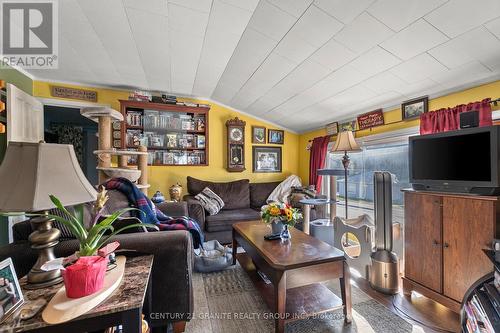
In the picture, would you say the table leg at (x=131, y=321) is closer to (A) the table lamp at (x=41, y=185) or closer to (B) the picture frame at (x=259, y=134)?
(A) the table lamp at (x=41, y=185)

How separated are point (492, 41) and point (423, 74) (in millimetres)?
441

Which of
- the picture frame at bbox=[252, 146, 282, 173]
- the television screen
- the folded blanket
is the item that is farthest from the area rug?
the picture frame at bbox=[252, 146, 282, 173]

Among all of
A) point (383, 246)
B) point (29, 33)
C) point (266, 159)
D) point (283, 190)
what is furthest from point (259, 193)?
point (29, 33)

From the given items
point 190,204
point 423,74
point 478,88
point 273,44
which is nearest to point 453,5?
point 423,74

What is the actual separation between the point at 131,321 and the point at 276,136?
11.8 ft

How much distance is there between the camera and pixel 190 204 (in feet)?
9.25

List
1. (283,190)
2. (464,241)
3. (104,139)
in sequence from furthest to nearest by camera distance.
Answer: (283,190) < (104,139) < (464,241)

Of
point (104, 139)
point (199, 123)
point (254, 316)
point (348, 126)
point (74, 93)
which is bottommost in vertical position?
point (254, 316)

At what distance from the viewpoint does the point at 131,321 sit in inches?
28.6

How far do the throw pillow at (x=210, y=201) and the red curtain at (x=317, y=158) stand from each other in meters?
1.58

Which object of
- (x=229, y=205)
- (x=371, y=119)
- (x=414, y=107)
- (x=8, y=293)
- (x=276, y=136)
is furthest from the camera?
(x=276, y=136)

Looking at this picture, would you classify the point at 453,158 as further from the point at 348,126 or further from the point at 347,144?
the point at 348,126

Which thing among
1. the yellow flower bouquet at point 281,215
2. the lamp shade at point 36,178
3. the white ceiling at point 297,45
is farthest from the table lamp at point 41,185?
the white ceiling at point 297,45

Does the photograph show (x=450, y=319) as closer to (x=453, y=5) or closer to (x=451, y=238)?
(x=451, y=238)
